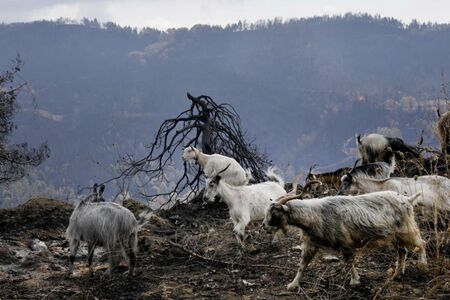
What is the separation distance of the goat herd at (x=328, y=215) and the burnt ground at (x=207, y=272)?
0.18 metres

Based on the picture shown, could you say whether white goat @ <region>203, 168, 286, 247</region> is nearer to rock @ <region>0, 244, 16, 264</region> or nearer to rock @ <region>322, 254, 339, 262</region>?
rock @ <region>322, 254, 339, 262</region>

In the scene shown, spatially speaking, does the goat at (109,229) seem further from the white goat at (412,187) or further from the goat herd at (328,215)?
the white goat at (412,187)

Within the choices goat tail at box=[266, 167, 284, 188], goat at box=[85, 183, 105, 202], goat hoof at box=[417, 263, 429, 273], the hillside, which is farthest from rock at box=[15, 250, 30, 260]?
the hillside

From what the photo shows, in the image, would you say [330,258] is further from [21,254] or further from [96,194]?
[21,254]

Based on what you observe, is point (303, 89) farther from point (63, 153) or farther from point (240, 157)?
point (240, 157)

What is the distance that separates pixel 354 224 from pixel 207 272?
5.70 feet

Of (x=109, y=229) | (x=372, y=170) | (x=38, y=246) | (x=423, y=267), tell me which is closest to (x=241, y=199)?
(x=372, y=170)

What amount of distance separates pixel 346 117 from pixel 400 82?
79.9 ft

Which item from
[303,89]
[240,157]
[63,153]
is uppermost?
[240,157]

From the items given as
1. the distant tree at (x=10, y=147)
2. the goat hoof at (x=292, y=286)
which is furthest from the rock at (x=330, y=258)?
the distant tree at (x=10, y=147)

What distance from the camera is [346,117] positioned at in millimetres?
136875

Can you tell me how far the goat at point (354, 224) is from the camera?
17.7 ft

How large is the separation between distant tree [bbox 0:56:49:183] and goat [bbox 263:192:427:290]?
19.3 feet

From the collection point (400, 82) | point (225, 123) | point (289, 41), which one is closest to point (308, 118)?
point (400, 82)
